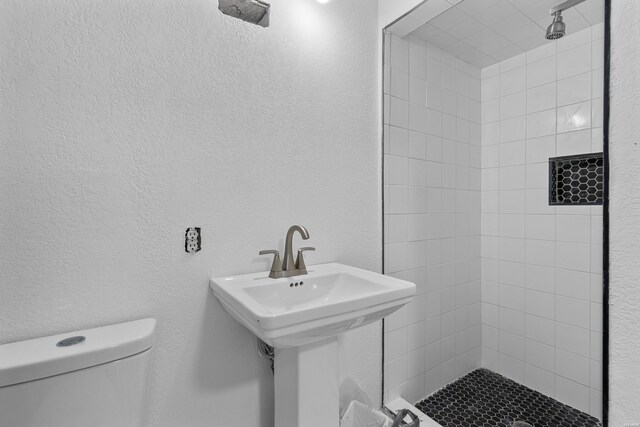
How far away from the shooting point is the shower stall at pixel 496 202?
168 centimetres

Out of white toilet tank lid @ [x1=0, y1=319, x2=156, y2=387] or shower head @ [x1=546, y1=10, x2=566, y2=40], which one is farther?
shower head @ [x1=546, y1=10, x2=566, y2=40]

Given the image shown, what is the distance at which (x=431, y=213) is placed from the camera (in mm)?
1875

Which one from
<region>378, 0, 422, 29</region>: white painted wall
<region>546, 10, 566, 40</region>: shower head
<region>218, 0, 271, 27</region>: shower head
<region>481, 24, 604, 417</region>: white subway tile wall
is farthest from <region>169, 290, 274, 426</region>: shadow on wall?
<region>546, 10, 566, 40</region>: shower head

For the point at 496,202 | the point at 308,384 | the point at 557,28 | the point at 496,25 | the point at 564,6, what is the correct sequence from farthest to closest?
the point at 496,202 < the point at 496,25 < the point at 557,28 < the point at 564,6 < the point at 308,384

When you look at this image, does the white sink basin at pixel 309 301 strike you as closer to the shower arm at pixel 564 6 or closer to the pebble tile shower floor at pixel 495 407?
the pebble tile shower floor at pixel 495 407

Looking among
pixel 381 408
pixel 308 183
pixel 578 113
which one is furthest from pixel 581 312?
pixel 308 183

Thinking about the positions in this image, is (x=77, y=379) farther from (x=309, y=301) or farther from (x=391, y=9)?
(x=391, y=9)

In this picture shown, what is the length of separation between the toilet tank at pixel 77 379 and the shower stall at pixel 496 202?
3.69ft

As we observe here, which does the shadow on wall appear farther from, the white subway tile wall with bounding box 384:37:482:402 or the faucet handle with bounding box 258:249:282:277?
the white subway tile wall with bounding box 384:37:482:402

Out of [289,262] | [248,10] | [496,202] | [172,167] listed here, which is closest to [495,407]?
[496,202]

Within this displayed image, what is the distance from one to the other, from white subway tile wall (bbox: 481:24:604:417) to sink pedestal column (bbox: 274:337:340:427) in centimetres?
147

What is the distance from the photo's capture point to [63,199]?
3.04 feet
